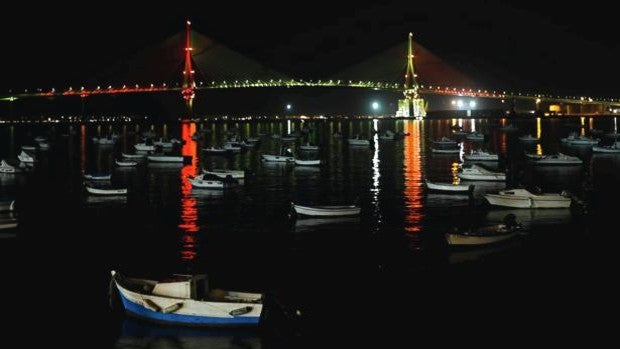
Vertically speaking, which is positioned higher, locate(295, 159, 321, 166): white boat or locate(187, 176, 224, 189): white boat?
locate(295, 159, 321, 166): white boat

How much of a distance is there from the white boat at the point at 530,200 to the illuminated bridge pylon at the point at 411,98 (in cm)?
9562

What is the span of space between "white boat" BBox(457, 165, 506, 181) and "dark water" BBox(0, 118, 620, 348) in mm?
784

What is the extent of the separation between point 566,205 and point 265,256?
10.4 metres

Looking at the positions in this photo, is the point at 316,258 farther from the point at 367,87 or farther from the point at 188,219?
the point at 367,87

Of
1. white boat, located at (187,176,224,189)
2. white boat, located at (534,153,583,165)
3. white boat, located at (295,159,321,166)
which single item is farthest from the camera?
white boat, located at (295,159,321,166)

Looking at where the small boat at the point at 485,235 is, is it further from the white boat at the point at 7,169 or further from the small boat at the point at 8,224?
the white boat at the point at 7,169

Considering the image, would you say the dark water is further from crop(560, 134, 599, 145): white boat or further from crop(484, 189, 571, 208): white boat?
crop(560, 134, 599, 145): white boat

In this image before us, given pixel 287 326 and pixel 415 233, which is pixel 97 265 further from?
pixel 415 233

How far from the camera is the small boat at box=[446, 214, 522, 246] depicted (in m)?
20.3

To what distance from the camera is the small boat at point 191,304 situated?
13.9 metres

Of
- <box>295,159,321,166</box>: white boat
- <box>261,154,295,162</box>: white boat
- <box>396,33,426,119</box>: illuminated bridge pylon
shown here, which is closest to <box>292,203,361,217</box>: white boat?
<box>295,159,321,166</box>: white boat

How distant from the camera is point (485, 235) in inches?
806

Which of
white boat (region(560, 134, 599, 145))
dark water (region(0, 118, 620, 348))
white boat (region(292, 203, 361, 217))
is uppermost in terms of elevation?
white boat (region(560, 134, 599, 145))

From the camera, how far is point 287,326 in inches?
575
